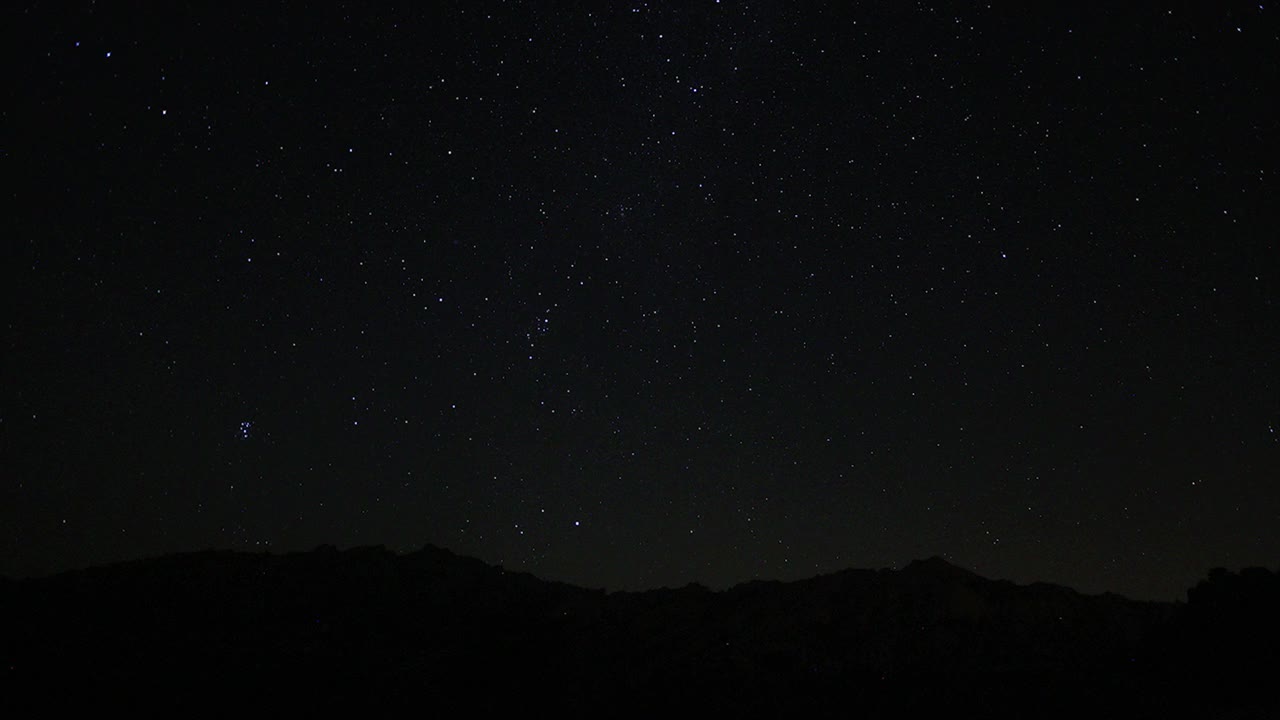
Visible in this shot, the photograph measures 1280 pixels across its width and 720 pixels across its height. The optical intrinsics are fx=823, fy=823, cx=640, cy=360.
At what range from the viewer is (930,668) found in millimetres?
19328

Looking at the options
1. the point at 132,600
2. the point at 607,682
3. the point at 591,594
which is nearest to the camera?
the point at 607,682

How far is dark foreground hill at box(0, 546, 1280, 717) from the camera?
1831 cm

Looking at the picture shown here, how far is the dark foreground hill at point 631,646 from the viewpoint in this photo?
18312 mm

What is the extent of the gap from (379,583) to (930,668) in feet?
58.5

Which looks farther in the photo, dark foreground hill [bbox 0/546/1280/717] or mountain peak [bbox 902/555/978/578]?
mountain peak [bbox 902/555/978/578]

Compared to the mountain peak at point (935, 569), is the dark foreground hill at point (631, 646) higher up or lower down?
lower down

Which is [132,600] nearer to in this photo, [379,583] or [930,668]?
[379,583]

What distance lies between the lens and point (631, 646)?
23.4 m

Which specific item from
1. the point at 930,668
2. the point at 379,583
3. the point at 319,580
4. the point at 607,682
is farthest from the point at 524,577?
the point at 930,668

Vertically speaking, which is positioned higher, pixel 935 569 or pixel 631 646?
pixel 935 569

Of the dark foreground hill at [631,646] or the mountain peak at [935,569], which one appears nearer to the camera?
the dark foreground hill at [631,646]

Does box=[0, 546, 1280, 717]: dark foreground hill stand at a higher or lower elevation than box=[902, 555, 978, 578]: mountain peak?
lower

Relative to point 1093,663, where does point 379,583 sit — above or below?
above

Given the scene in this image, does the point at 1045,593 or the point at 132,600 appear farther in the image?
the point at 132,600
